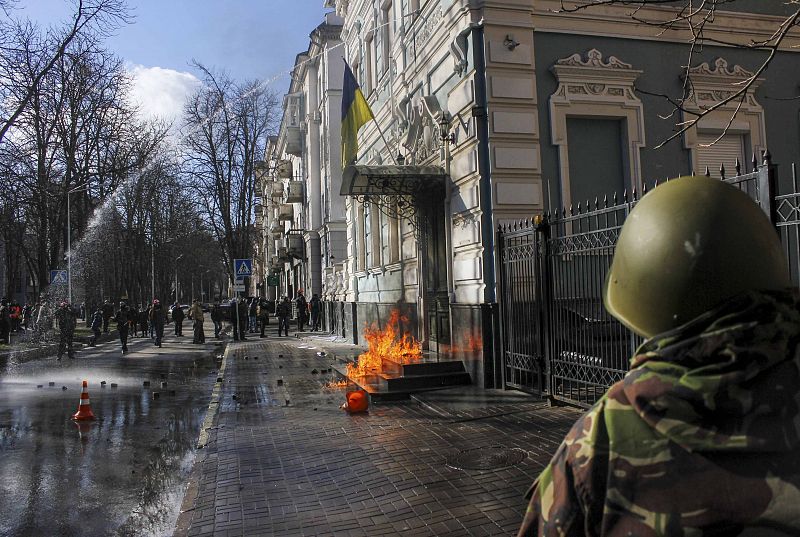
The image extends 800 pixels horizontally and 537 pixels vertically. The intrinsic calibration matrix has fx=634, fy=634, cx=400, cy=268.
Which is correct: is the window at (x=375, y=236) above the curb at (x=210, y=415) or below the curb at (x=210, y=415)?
above

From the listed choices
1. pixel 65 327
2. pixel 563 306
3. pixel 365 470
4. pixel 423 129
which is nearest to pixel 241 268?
pixel 65 327

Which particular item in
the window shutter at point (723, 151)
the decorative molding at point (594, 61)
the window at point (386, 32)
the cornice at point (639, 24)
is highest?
the window at point (386, 32)

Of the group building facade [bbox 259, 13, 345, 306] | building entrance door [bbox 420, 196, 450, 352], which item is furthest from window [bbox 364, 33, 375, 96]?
building entrance door [bbox 420, 196, 450, 352]

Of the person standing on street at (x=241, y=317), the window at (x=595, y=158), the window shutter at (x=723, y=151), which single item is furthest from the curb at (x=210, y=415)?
the person standing on street at (x=241, y=317)

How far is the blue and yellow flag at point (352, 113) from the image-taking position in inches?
547

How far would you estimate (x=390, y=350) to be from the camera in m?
13.7

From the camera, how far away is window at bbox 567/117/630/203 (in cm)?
1091

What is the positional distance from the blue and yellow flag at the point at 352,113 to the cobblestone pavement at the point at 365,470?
6.59 meters

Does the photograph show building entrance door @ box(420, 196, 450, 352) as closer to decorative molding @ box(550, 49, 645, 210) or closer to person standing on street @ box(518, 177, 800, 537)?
decorative molding @ box(550, 49, 645, 210)

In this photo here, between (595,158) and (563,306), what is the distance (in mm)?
3868

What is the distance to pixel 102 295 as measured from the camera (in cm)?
4412

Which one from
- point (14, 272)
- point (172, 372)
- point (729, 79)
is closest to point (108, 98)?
point (172, 372)

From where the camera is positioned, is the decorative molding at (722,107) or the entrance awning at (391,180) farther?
the entrance awning at (391,180)

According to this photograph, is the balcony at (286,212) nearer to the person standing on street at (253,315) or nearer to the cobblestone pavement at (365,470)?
the person standing on street at (253,315)
